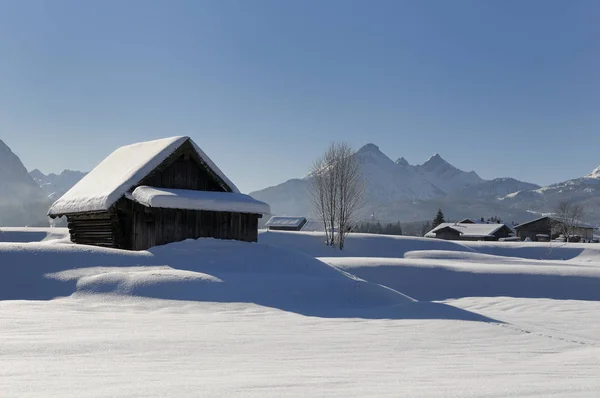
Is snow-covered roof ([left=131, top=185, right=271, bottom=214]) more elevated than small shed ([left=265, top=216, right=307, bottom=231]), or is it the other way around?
snow-covered roof ([left=131, top=185, right=271, bottom=214])

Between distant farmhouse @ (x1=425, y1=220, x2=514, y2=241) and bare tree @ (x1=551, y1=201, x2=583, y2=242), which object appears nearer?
bare tree @ (x1=551, y1=201, x2=583, y2=242)

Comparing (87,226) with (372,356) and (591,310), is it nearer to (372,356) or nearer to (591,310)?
(372,356)

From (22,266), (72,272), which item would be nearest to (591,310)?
(72,272)

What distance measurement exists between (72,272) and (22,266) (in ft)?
4.97

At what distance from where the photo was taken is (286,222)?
76.5m

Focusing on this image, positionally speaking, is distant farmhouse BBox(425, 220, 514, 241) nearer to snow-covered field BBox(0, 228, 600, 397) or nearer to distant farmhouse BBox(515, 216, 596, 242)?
distant farmhouse BBox(515, 216, 596, 242)

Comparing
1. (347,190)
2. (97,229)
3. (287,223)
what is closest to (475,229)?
(287,223)

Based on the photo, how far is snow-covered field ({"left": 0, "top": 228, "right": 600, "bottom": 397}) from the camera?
207 inches

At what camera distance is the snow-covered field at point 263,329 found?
526 centimetres

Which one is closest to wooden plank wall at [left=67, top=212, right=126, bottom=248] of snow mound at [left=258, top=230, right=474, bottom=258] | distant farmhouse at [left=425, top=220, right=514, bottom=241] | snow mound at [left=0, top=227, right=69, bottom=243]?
snow mound at [left=258, top=230, right=474, bottom=258]

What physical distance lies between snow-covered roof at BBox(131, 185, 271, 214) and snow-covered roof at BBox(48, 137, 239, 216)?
65 centimetres

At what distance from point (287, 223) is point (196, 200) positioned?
57701 millimetres

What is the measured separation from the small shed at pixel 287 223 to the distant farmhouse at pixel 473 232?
22.0m

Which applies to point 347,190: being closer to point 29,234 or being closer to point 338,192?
point 338,192
